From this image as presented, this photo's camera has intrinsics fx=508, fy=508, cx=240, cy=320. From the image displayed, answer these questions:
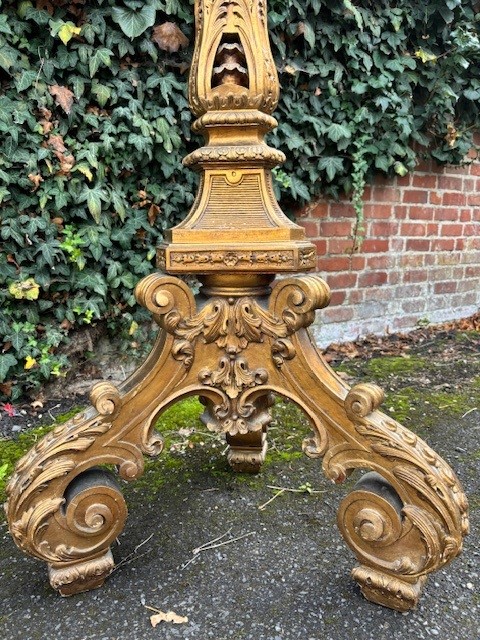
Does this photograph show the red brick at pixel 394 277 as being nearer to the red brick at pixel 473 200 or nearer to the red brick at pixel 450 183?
the red brick at pixel 450 183

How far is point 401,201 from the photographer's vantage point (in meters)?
2.99

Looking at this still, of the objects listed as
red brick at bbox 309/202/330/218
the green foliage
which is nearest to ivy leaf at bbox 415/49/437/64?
the green foliage

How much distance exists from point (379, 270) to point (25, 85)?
80.7 inches

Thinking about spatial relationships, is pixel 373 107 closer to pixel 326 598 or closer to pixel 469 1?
pixel 469 1

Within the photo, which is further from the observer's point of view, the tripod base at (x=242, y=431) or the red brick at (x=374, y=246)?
the red brick at (x=374, y=246)

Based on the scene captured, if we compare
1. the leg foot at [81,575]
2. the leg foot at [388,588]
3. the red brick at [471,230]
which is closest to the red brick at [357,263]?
the red brick at [471,230]

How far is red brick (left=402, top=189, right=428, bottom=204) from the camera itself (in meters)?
3.01

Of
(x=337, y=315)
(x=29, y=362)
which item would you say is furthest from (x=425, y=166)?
(x=29, y=362)

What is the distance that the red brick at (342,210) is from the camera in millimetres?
2736

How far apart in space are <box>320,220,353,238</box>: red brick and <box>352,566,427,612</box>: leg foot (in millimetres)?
2013

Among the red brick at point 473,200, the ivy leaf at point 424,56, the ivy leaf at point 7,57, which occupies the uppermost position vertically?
the ivy leaf at point 424,56

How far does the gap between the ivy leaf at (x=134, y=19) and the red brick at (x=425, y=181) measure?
69.1 inches

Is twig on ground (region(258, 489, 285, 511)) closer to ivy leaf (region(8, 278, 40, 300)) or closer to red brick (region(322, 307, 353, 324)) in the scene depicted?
ivy leaf (region(8, 278, 40, 300))

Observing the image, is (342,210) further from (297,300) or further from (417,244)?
(297,300)
